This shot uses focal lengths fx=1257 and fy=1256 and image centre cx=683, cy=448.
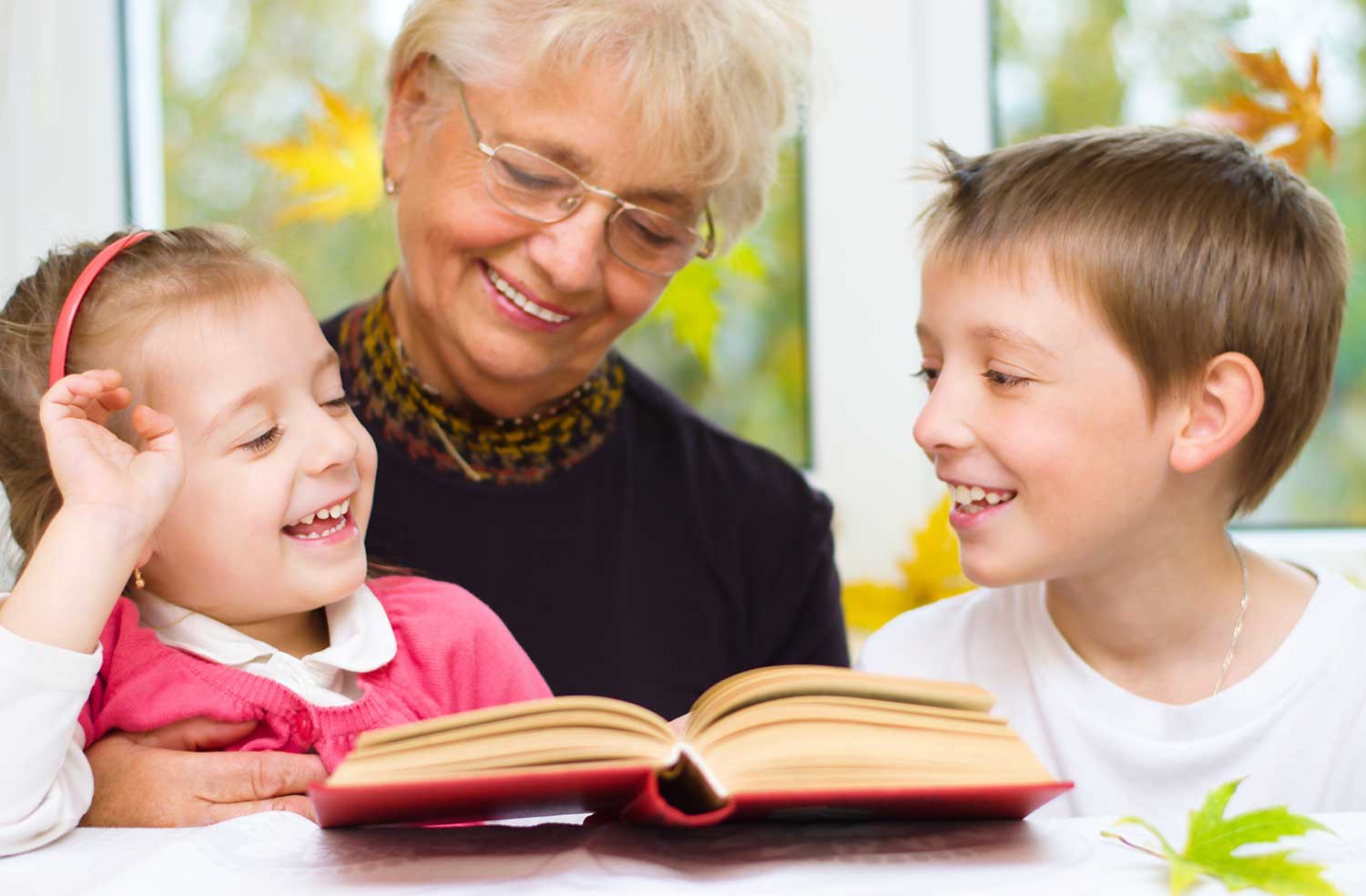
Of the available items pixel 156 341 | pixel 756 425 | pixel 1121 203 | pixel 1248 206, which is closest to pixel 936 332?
pixel 1121 203

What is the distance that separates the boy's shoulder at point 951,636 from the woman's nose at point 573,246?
1.85ft

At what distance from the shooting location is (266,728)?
110 cm

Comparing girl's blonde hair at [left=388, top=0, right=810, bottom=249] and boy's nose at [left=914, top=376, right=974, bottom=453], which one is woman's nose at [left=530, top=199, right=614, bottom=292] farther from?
boy's nose at [left=914, top=376, right=974, bottom=453]

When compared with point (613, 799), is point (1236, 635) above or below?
below

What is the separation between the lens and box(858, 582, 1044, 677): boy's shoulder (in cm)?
148

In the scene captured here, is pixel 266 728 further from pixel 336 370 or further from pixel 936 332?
pixel 936 332

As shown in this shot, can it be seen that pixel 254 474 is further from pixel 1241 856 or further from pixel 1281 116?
pixel 1281 116

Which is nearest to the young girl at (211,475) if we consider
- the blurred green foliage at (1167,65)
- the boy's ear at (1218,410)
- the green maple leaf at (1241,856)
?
the green maple leaf at (1241,856)

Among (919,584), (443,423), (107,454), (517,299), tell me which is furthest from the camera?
(919,584)

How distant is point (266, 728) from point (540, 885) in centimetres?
46

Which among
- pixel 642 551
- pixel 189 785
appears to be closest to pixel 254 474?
pixel 189 785

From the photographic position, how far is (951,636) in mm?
1509

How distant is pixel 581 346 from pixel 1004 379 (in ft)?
1.82

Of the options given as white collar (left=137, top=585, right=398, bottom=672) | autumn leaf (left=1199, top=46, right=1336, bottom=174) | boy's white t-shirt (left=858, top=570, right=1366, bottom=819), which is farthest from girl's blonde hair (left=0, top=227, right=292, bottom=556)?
autumn leaf (left=1199, top=46, right=1336, bottom=174)
